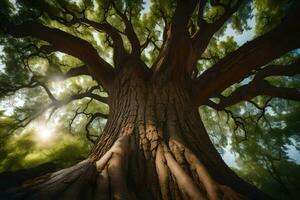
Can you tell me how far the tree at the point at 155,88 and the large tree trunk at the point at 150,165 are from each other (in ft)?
0.04

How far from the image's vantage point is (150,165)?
216cm

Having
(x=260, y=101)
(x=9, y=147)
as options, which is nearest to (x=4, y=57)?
(x=9, y=147)

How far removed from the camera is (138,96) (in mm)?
3492

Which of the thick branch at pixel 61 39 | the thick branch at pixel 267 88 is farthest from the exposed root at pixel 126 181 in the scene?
the thick branch at pixel 267 88

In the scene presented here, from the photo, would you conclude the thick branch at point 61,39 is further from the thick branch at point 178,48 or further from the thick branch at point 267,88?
the thick branch at point 267,88

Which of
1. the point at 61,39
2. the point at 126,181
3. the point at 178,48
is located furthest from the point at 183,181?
the point at 61,39

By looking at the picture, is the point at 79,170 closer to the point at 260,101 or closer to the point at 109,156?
the point at 109,156

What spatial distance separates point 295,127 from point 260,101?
5.77 ft

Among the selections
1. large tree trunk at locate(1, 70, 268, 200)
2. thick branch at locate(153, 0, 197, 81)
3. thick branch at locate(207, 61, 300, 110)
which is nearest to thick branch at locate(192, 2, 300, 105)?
thick branch at locate(153, 0, 197, 81)

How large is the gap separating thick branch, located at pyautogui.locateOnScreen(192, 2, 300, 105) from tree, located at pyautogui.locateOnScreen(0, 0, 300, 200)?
2 centimetres

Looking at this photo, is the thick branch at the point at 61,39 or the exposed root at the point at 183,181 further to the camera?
the thick branch at the point at 61,39

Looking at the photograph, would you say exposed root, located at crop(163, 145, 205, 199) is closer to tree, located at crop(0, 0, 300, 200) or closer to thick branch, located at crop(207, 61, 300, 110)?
tree, located at crop(0, 0, 300, 200)

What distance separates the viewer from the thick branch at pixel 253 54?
157 inches

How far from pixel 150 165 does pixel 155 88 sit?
179 centimetres
